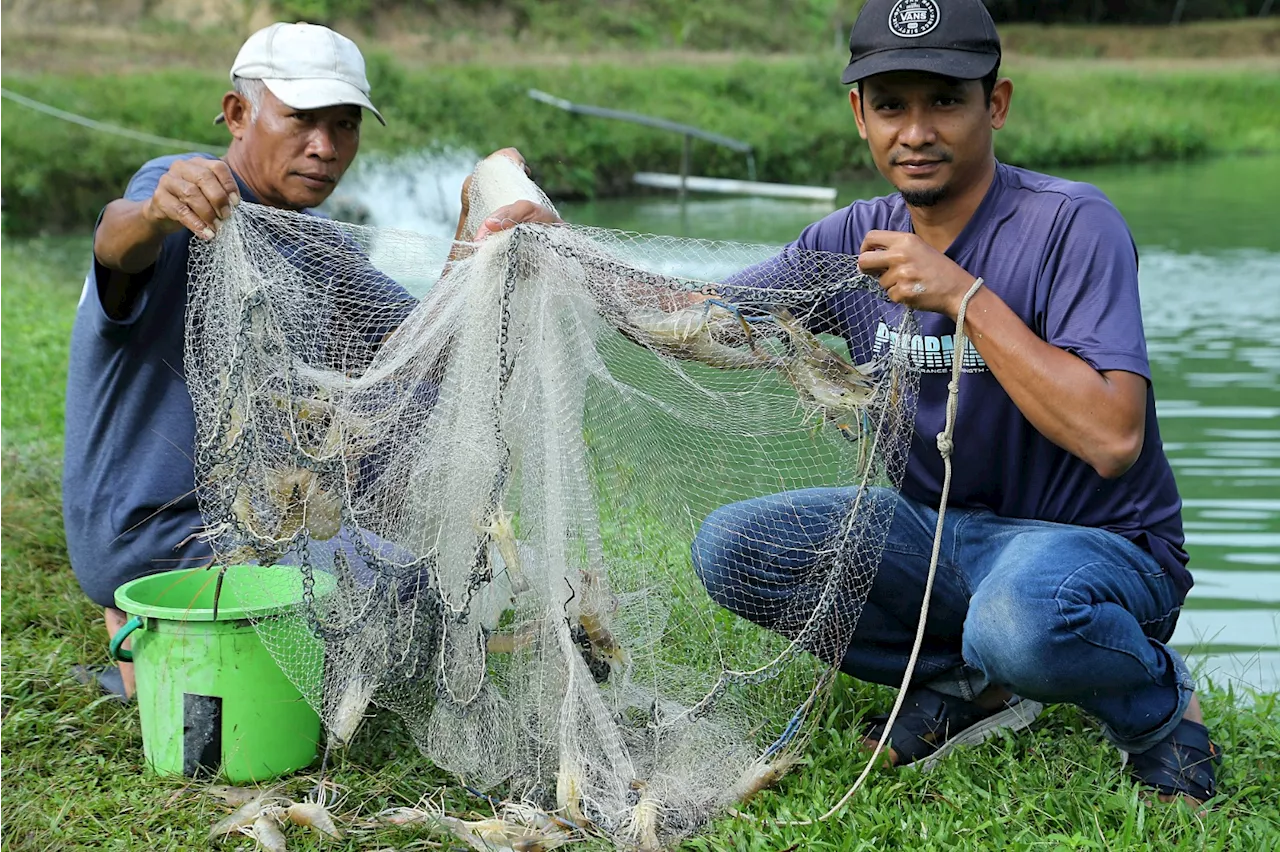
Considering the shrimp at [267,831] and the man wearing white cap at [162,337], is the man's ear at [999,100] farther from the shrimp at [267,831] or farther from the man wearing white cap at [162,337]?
the shrimp at [267,831]

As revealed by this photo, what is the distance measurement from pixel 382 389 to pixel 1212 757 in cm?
190

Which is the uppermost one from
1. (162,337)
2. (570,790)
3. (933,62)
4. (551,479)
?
(933,62)

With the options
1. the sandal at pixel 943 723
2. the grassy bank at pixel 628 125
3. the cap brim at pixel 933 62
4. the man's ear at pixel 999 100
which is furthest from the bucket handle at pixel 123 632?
the grassy bank at pixel 628 125

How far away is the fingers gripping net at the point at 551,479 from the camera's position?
253 centimetres

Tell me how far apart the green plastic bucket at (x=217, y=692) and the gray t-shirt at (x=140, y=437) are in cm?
21

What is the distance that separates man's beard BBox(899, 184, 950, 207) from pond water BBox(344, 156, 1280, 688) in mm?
1583

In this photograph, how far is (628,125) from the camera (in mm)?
21000

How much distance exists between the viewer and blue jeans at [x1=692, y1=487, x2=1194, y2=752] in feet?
7.97

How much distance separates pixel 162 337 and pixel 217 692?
0.85 meters

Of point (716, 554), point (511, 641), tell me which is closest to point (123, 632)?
point (511, 641)

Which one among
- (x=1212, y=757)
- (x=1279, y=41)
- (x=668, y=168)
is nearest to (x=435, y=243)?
(x=1212, y=757)

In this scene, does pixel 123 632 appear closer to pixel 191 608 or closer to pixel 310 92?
pixel 191 608

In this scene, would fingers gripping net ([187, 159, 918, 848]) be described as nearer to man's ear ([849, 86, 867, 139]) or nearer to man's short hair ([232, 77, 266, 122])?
man's ear ([849, 86, 867, 139])

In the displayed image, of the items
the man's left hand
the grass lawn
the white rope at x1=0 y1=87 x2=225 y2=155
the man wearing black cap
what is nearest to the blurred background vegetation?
the white rope at x1=0 y1=87 x2=225 y2=155
